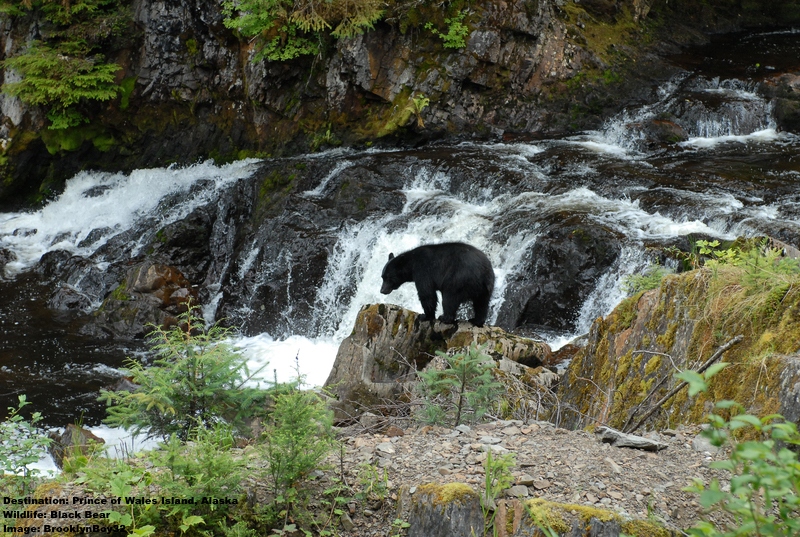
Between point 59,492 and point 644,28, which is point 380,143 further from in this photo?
point 59,492

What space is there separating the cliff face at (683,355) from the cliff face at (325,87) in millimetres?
9786

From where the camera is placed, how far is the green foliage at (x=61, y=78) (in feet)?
42.9

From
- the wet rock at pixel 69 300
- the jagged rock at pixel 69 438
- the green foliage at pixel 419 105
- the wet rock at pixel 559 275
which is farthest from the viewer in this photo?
the green foliage at pixel 419 105

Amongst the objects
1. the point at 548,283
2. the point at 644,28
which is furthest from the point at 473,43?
the point at 548,283

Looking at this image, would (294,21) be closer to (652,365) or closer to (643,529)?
(652,365)

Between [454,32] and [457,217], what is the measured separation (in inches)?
228

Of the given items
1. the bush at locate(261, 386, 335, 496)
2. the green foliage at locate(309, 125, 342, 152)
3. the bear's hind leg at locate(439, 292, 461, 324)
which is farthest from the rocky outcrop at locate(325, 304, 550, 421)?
the green foliage at locate(309, 125, 342, 152)

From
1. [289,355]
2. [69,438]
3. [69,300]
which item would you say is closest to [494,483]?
[69,438]

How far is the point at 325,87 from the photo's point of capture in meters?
13.7

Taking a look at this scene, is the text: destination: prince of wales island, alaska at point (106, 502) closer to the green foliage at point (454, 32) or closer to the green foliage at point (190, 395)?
the green foliage at point (190, 395)

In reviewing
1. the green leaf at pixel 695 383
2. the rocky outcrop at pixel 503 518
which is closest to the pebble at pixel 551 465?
the rocky outcrop at pixel 503 518

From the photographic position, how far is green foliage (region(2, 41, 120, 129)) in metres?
13.1

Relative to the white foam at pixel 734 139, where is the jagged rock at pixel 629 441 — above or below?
below

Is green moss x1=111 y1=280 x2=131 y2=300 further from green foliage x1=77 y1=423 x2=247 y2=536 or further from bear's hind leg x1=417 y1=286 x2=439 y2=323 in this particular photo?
green foliage x1=77 y1=423 x2=247 y2=536
